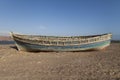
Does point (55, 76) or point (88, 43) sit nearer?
point (55, 76)

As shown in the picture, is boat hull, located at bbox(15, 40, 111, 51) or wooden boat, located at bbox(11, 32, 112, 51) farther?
boat hull, located at bbox(15, 40, 111, 51)

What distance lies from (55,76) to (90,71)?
234 centimetres

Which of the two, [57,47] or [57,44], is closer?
[57,44]

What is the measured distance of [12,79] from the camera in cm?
1088

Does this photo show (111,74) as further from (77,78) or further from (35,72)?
(35,72)

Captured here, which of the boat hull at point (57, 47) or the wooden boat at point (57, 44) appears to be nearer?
the wooden boat at point (57, 44)

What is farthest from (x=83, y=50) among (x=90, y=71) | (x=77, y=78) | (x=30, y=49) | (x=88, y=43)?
(x=77, y=78)

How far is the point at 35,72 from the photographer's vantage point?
41.0 feet

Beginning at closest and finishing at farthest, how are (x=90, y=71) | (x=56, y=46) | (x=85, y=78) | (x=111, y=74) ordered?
(x=85, y=78) → (x=111, y=74) → (x=90, y=71) → (x=56, y=46)

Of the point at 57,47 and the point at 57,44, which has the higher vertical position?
the point at 57,44

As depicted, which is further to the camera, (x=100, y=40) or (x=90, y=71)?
(x=100, y=40)

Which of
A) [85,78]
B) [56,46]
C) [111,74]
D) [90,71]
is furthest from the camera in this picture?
[56,46]

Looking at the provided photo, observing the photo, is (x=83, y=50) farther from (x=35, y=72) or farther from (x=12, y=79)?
(x=12, y=79)

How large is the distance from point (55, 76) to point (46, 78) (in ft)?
1.98
